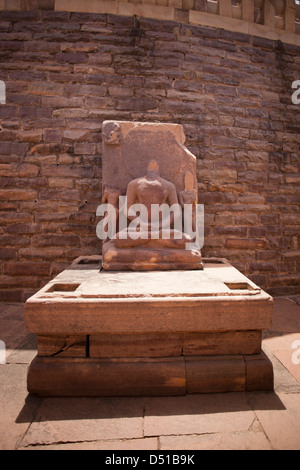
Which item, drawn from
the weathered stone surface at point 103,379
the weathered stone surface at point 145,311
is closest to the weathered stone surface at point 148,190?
the weathered stone surface at point 145,311

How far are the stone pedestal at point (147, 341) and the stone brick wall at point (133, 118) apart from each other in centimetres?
209

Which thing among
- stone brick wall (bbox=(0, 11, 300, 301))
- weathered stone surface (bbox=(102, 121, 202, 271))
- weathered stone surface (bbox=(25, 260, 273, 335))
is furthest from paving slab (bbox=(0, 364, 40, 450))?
stone brick wall (bbox=(0, 11, 300, 301))

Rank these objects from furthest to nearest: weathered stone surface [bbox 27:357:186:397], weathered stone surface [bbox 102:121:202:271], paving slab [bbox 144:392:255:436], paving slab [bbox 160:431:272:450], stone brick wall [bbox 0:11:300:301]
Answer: stone brick wall [bbox 0:11:300:301], weathered stone surface [bbox 102:121:202:271], weathered stone surface [bbox 27:357:186:397], paving slab [bbox 144:392:255:436], paving slab [bbox 160:431:272:450]

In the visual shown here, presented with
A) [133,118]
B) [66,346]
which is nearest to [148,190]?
[133,118]

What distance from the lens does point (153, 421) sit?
150cm

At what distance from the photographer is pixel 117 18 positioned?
386 cm

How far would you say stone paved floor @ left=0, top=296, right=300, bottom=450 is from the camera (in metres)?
1.36

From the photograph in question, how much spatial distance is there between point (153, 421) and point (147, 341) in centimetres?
43

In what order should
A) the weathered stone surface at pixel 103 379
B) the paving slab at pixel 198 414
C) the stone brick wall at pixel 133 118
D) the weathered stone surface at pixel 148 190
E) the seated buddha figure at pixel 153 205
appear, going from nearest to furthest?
the paving slab at pixel 198 414, the weathered stone surface at pixel 103 379, the weathered stone surface at pixel 148 190, the seated buddha figure at pixel 153 205, the stone brick wall at pixel 133 118

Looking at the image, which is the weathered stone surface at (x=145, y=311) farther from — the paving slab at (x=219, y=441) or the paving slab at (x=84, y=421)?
the paving slab at (x=219, y=441)

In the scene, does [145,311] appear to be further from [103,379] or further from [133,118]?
[133,118]

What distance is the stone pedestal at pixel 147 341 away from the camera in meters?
1.71

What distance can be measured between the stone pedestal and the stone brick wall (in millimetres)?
2086

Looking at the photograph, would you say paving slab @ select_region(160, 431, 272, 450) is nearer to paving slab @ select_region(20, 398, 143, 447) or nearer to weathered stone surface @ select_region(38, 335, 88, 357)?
paving slab @ select_region(20, 398, 143, 447)
